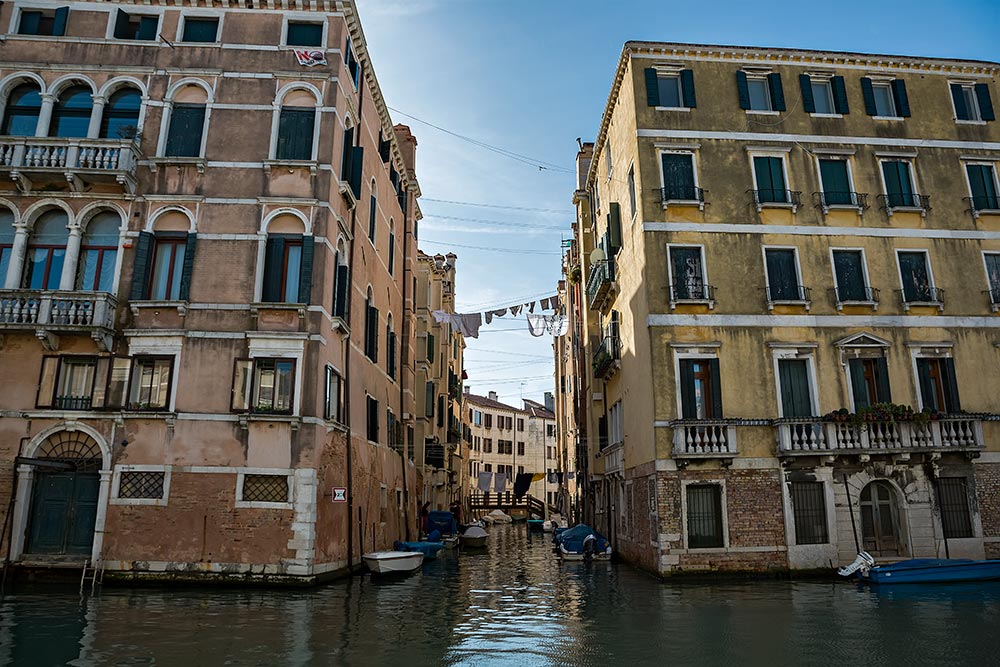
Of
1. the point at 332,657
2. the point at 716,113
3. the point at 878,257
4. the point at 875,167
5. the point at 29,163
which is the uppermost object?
the point at 716,113

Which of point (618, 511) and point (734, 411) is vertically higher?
point (734, 411)

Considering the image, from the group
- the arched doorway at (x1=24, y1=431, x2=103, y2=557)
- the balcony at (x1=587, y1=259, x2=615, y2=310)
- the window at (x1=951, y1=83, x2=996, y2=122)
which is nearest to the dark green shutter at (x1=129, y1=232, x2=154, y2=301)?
the arched doorway at (x1=24, y1=431, x2=103, y2=557)

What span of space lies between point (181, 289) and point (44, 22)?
10.9 meters

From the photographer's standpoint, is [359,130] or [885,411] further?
[359,130]

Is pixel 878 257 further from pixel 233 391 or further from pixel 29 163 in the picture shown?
pixel 29 163

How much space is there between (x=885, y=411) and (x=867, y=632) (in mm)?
9956

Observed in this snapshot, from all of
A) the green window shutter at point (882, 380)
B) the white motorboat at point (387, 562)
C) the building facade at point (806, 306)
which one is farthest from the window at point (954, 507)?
the white motorboat at point (387, 562)

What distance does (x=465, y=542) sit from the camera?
3694 centimetres

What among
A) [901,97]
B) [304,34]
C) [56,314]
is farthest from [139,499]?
[901,97]

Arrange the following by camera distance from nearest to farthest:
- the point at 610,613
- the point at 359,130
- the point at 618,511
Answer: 1. the point at 610,613
2. the point at 359,130
3. the point at 618,511

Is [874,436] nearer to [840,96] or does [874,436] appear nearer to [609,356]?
[609,356]

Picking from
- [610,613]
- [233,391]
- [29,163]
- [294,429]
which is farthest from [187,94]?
[610,613]

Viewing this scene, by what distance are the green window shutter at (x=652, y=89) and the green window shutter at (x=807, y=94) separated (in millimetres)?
5171

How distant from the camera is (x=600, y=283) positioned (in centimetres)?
2884
